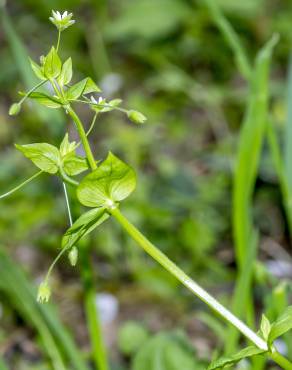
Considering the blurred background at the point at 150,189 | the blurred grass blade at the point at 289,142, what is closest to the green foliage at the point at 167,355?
the blurred background at the point at 150,189

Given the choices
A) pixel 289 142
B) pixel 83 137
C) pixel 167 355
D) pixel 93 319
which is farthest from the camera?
pixel 289 142

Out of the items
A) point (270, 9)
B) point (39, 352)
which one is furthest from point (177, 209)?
point (270, 9)

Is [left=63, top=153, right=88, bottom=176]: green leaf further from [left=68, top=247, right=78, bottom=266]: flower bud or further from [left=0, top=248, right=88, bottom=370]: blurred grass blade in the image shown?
[left=0, top=248, right=88, bottom=370]: blurred grass blade

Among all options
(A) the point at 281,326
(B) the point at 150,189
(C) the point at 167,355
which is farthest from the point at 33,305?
(B) the point at 150,189

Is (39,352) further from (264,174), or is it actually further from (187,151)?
(187,151)

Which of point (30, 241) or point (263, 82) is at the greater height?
point (263, 82)

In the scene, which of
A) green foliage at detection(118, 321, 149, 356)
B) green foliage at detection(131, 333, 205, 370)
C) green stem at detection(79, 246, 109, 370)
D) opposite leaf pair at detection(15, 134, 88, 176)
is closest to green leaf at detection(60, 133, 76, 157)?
opposite leaf pair at detection(15, 134, 88, 176)

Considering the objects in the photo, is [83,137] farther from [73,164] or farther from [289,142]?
[289,142]
